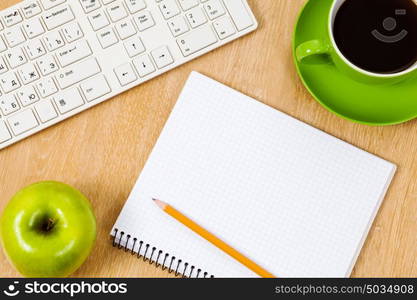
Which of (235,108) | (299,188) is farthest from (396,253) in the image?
(235,108)

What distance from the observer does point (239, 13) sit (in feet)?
2.72

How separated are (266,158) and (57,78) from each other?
0.95 ft

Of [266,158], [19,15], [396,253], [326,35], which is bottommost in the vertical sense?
[396,253]

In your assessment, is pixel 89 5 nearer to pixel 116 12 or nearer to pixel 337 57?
pixel 116 12

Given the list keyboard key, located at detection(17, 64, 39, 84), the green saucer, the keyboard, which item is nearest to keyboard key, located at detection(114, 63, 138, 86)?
the keyboard

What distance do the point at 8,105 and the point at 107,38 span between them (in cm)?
15

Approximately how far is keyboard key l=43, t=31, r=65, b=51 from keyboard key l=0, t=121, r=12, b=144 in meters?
0.12

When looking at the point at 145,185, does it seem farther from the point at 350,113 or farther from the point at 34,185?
the point at 350,113

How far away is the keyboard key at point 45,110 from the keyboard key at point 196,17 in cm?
21

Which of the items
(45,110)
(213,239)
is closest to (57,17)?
(45,110)

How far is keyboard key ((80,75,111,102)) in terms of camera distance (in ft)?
2.69

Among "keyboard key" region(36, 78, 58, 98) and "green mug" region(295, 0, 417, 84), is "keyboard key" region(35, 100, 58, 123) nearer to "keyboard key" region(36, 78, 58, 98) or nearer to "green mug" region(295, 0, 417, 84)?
"keyboard key" region(36, 78, 58, 98)

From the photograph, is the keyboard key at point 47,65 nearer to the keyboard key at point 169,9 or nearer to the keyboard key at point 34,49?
the keyboard key at point 34,49

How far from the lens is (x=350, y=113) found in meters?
0.80
